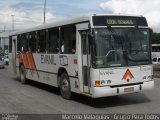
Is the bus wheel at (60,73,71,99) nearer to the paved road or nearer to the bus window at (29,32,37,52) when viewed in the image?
the paved road

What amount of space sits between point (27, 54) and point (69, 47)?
18.7ft

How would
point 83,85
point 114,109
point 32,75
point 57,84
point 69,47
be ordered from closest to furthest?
point 114,109
point 83,85
point 69,47
point 57,84
point 32,75

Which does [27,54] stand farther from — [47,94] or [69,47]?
[69,47]

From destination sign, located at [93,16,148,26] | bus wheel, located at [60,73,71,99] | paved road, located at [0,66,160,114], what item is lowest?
Answer: paved road, located at [0,66,160,114]

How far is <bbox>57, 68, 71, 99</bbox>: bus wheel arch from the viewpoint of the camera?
12.2 m

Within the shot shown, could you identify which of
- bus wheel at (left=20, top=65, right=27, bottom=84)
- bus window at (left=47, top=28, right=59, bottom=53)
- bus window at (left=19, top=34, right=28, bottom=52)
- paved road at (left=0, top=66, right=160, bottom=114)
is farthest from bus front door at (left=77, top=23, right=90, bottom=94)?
bus wheel at (left=20, top=65, right=27, bottom=84)

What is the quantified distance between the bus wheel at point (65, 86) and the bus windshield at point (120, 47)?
229 centimetres

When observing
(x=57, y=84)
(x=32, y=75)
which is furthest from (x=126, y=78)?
(x=32, y=75)

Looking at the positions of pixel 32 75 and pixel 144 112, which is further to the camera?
pixel 32 75

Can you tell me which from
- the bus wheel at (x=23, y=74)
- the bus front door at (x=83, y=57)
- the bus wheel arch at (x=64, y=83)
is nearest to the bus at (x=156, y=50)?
the bus wheel at (x=23, y=74)

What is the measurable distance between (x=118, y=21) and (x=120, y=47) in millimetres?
824

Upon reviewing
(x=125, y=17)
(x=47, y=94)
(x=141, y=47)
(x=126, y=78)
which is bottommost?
(x=47, y=94)

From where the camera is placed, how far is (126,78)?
10.7 meters

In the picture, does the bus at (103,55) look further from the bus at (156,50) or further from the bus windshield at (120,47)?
the bus at (156,50)
